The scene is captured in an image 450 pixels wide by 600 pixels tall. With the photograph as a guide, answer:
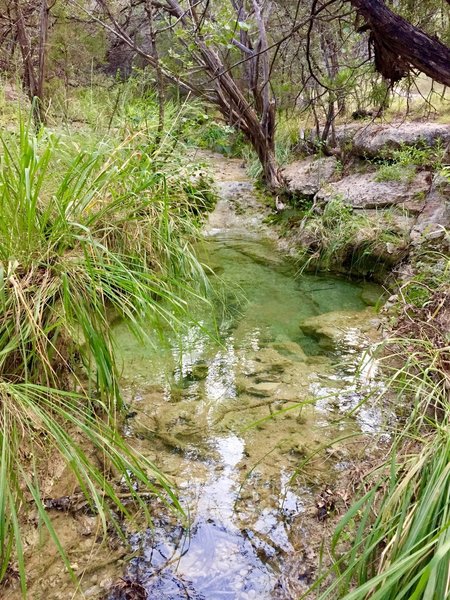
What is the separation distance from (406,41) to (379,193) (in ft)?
7.70

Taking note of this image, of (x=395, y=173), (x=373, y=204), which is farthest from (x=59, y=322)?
(x=395, y=173)

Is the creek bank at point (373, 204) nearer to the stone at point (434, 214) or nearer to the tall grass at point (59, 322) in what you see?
the stone at point (434, 214)

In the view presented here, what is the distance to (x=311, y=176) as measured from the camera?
19.4 feet

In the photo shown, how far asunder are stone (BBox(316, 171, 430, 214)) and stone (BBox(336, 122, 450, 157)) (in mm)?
375

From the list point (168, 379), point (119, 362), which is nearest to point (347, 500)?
point (168, 379)

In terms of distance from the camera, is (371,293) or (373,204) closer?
(371,293)

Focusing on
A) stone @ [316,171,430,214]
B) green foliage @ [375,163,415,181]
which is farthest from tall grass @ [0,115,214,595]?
green foliage @ [375,163,415,181]

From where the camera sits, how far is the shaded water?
1.61m

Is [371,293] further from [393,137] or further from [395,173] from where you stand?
[393,137]

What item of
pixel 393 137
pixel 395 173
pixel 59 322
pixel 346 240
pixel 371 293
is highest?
pixel 393 137

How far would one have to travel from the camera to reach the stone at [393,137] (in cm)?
505

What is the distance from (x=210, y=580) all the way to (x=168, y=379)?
1209 mm

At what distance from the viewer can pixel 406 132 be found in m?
5.29

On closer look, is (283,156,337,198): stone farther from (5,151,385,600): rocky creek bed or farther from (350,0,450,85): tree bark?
(350,0,450,85): tree bark
